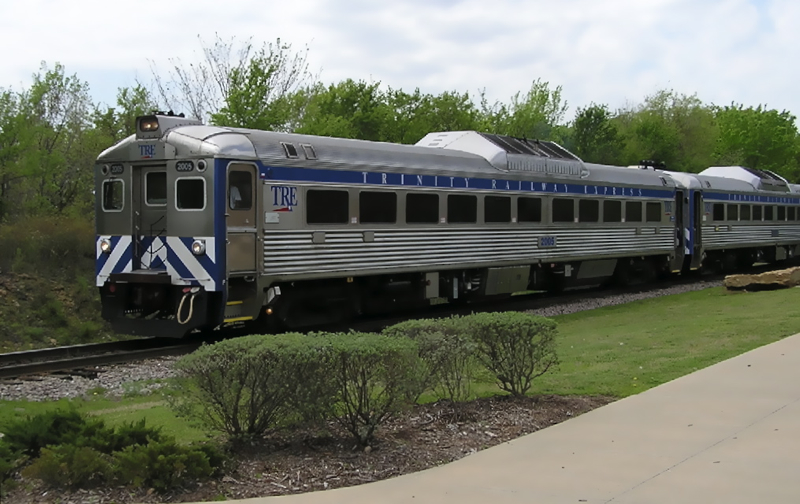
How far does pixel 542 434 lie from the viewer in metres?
7.47

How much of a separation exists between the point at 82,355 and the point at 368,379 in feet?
26.2

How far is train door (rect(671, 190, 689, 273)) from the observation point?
2789 cm

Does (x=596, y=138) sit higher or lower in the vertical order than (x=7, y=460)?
higher

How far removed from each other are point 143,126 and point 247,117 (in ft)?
34.4

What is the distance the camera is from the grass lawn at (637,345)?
954cm

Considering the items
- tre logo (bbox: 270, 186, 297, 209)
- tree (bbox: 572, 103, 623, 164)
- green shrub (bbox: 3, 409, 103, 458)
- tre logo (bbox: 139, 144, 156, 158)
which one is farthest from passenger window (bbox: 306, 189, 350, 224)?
tree (bbox: 572, 103, 623, 164)

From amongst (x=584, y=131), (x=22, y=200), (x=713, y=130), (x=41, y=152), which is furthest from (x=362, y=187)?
(x=713, y=130)

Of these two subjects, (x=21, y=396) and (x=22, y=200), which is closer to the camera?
(x=21, y=396)

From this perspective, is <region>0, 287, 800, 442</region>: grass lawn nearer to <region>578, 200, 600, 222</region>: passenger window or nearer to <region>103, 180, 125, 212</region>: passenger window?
<region>578, 200, 600, 222</region>: passenger window

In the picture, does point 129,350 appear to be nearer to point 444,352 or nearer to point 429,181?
point 429,181

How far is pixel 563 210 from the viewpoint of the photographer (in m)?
21.9

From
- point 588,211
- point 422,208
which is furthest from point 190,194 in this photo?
point 588,211

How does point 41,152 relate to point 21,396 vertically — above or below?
above

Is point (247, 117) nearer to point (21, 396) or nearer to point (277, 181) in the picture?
point (277, 181)
